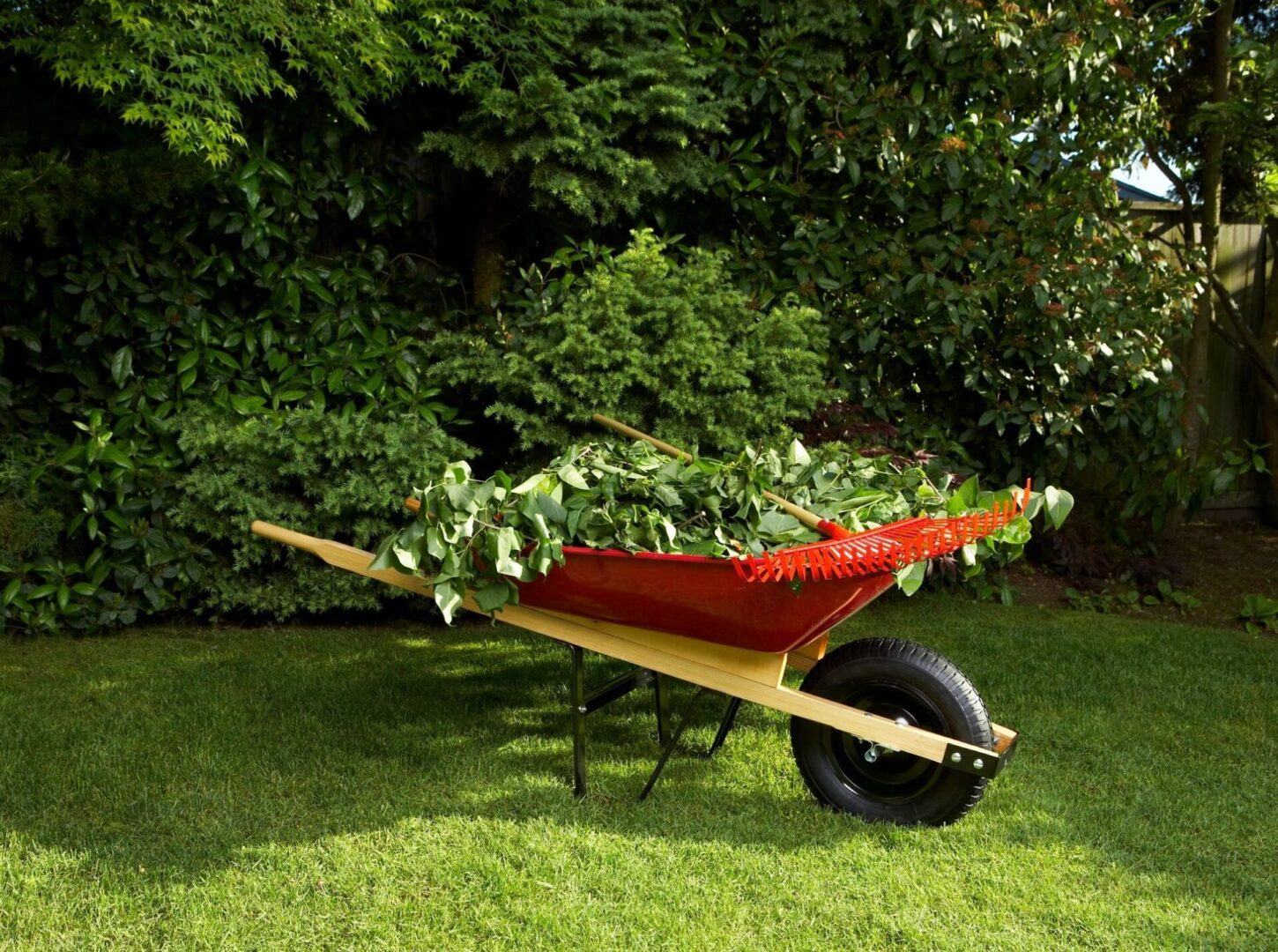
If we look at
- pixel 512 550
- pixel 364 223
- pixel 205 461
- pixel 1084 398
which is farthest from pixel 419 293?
pixel 1084 398

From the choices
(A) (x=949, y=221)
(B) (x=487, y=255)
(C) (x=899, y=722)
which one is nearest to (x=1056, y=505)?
(C) (x=899, y=722)

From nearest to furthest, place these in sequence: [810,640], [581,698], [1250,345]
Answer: [810,640], [581,698], [1250,345]

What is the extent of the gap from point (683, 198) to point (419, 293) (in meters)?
1.16

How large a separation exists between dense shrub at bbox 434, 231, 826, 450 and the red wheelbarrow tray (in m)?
1.36

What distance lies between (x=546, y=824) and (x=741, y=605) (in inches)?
25.4

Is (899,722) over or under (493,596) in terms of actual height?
under

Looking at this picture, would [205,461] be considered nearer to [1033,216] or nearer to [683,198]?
[683,198]

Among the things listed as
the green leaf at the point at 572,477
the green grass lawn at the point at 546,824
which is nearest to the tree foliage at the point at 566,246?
the green grass lawn at the point at 546,824

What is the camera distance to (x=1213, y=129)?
16.7 feet

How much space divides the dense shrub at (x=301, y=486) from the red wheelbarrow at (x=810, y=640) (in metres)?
1.26

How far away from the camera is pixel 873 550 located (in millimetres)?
2238

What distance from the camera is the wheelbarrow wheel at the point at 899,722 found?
94.7 inches

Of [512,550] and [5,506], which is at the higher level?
[512,550]

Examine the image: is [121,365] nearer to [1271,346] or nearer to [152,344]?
[152,344]
